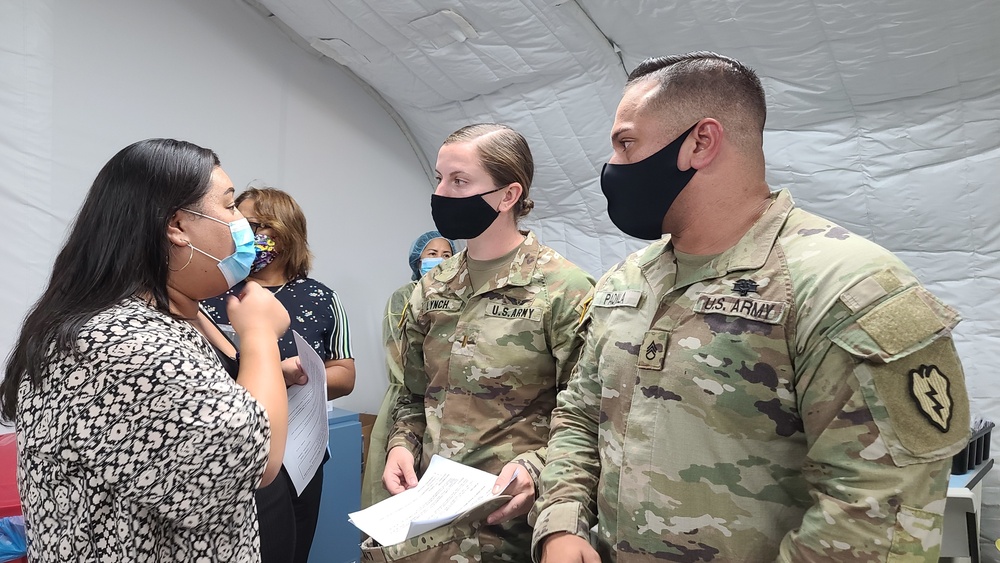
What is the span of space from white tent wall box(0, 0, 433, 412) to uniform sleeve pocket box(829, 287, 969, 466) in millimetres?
3129

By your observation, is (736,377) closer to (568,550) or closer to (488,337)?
(568,550)

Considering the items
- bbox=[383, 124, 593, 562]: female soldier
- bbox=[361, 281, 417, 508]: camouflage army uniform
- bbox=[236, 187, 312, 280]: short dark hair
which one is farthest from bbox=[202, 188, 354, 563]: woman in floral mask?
bbox=[383, 124, 593, 562]: female soldier

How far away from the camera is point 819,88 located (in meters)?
2.29

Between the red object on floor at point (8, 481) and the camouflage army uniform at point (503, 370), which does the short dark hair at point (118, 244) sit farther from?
the red object on floor at point (8, 481)

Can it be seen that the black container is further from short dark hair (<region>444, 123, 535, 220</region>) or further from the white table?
short dark hair (<region>444, 123, 535, 220</region>)

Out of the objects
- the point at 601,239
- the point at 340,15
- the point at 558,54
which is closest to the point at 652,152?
the point at 558,54

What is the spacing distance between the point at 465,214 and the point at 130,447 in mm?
951

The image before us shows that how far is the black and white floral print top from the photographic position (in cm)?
90

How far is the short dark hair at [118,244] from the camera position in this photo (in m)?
0.99

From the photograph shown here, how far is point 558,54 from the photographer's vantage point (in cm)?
284

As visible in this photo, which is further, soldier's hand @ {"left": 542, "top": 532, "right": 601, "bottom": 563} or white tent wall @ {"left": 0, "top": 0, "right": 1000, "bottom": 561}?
white tent wall @ {"left": 0, "top": 0, "right": 1000, "bottom": 561}

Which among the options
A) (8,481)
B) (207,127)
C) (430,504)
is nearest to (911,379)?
(430,504)

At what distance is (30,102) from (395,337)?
6.68 feet

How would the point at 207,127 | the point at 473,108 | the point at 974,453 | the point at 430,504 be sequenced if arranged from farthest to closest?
the point at 473,108
the point at 207,127
the point at 974,453
the point at 430,504
